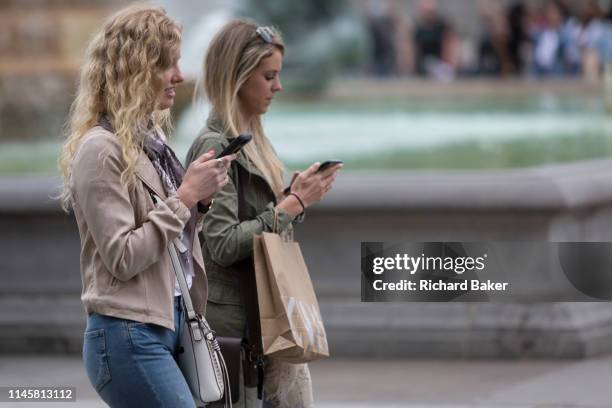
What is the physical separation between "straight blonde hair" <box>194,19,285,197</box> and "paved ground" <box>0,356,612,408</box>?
89.4 inches

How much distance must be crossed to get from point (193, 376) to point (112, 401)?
236mm

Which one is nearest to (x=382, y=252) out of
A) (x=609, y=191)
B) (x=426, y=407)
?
(x=426, y=407)

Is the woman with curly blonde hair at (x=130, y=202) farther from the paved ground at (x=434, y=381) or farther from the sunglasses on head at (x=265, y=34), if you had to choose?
the paved ground at (x=434, y=381)

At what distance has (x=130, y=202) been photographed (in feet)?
10.9

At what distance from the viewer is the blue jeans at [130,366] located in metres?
3.28

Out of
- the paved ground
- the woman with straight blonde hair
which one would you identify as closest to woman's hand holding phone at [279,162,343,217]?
the woman with straight blonde hair

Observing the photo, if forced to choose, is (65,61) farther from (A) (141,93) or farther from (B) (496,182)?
(A) (141,93)

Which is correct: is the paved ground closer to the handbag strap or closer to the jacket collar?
the handbag strap

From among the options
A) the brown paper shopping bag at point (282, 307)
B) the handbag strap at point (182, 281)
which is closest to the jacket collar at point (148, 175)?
the handbag strap at point (182, 281)

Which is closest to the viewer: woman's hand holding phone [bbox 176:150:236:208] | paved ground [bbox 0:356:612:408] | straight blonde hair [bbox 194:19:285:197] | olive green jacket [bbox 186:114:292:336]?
woman's hand holding phone [bbox 176:150:236:208]

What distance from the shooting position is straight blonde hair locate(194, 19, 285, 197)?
4.17 metres

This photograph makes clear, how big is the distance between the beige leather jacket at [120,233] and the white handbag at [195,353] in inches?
2.9

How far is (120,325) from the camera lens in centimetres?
329

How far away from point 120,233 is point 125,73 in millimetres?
419
